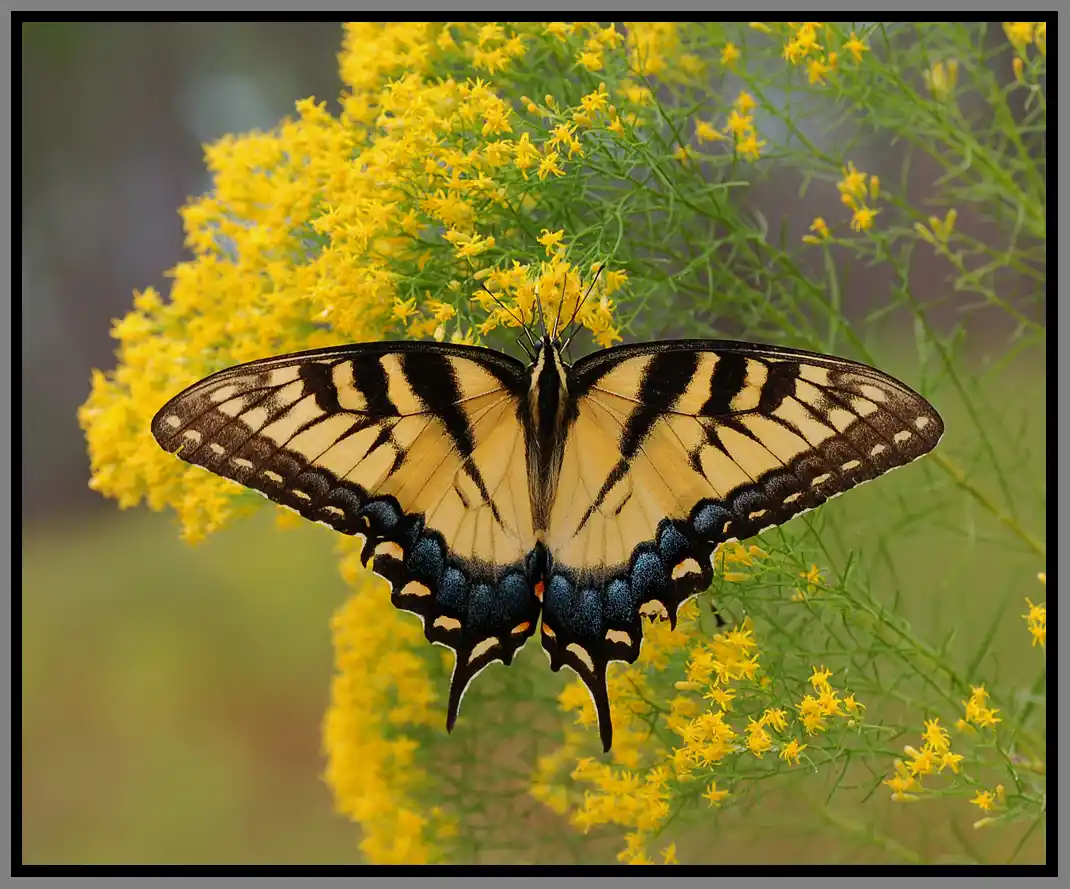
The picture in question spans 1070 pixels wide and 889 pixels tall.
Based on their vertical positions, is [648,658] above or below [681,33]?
below

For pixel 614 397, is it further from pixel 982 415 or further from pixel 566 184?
pixel 982 415

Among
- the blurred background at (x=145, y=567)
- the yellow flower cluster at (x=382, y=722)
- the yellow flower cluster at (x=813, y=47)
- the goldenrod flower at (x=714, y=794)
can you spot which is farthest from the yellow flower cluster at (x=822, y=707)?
the blurred background at (x=145, y=567)

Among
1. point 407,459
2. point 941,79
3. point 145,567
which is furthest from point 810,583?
point 145,567

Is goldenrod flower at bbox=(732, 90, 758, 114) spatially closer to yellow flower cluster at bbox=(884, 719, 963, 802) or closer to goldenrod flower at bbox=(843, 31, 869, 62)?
goldenrod flower at bbox=(843, 31, 869, 62)

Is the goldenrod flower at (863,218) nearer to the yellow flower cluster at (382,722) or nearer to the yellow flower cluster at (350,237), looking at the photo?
the yellow flower cluster at (350,237)

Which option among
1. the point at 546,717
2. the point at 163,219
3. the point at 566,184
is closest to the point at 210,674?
the point at 163,219

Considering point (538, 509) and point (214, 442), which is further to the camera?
point (538, 509)
